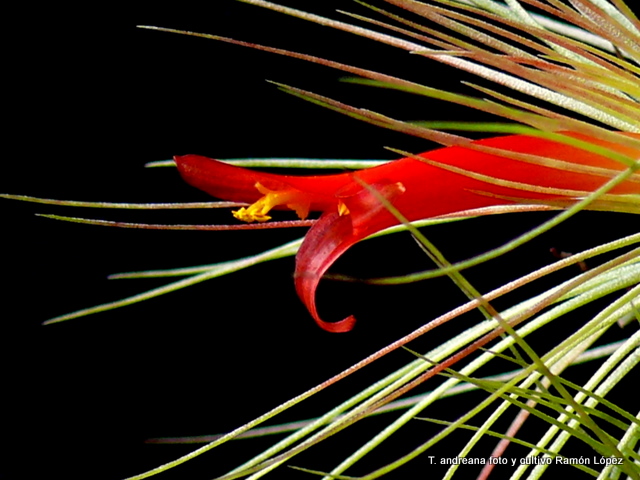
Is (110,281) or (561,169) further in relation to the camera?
A: (110,281)

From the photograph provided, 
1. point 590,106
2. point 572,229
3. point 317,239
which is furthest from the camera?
point 572,229

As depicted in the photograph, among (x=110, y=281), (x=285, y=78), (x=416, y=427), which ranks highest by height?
(x=285, y=78)

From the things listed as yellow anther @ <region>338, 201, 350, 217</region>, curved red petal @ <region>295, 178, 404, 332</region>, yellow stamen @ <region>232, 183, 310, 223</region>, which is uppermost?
yellow stamen @ <region>232, 183, 310, 223</region>

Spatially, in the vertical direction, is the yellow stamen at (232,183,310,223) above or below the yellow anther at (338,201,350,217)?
above

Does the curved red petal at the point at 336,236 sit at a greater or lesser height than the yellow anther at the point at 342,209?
lesser

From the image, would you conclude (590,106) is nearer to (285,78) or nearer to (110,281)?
(285,78)

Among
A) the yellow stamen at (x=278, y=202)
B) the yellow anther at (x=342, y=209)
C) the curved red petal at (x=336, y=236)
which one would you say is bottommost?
the curved red petal at (x=336, y=236)

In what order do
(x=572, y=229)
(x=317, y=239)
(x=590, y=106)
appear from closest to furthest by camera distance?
(x=317, y=239) → (x=590, y=106) → (x=572, y=229)

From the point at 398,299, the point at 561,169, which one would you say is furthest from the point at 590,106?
the point at 398,299
